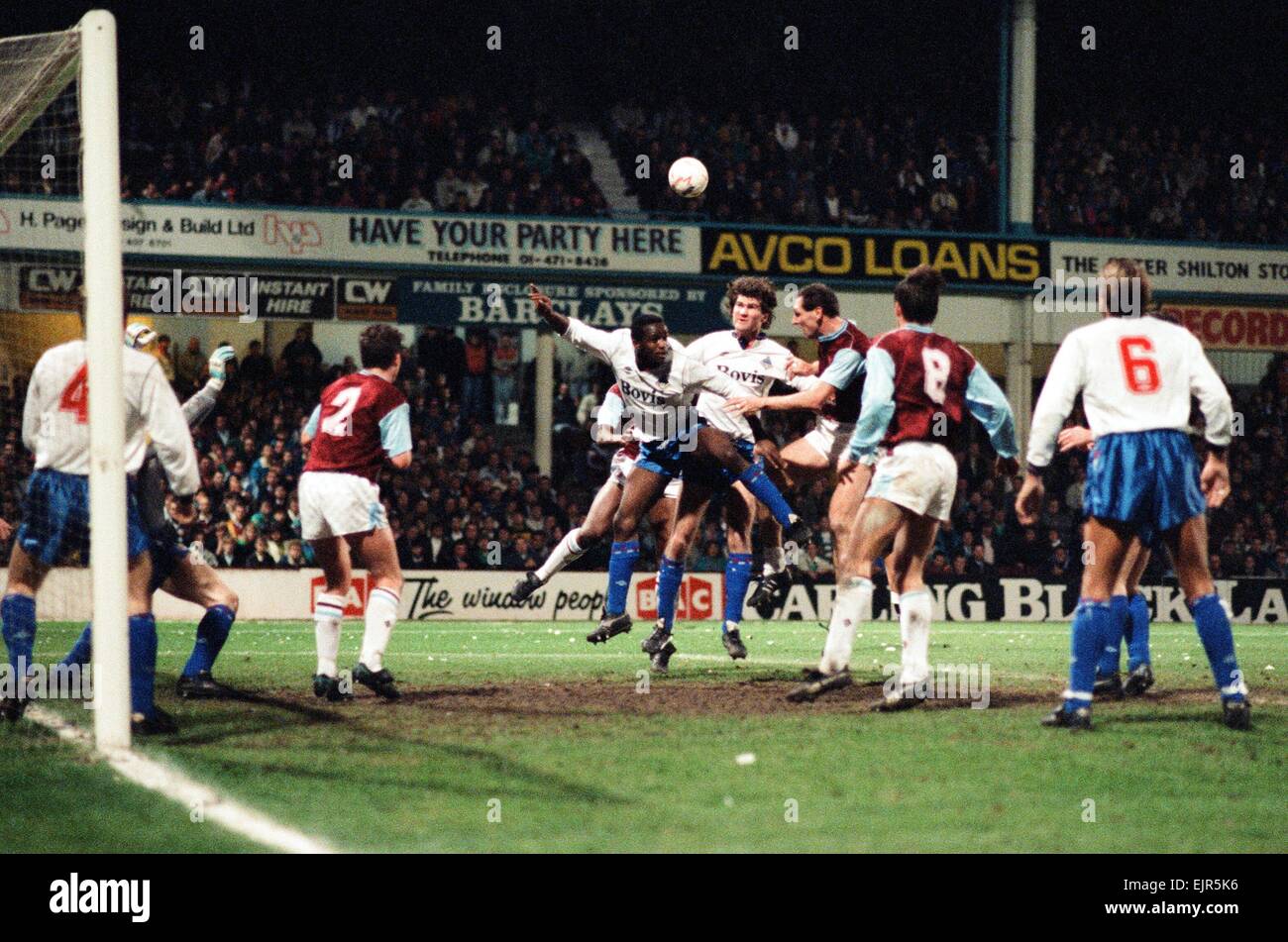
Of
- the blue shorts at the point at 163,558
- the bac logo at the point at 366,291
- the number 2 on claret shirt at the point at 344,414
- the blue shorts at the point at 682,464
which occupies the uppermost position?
the bac logo at the point at 366,291

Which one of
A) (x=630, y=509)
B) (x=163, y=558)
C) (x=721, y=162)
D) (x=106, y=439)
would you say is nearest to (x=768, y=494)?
(x=630, y=509)

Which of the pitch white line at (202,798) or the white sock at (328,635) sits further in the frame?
the white sock at (328,635)

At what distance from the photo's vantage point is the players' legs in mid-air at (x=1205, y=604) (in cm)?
809

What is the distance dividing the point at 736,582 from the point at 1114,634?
3.47 meters

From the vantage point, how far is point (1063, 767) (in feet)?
23.0

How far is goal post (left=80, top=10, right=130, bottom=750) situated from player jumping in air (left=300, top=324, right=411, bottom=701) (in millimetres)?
2115

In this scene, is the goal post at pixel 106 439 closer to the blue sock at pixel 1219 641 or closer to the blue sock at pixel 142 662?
the blue sock at pixel 142 662

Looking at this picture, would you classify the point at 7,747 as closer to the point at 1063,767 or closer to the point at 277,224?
the point at 1063,767

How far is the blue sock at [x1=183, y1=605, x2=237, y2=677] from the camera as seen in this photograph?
941cm

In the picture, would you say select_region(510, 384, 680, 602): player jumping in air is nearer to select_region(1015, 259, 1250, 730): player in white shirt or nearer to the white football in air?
the white football in air

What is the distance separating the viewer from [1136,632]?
32.7 feet

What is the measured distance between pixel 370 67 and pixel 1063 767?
26.2 metres

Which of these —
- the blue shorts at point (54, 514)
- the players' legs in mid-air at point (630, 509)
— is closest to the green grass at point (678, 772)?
the players' legs in mid-air at point (630, 509)

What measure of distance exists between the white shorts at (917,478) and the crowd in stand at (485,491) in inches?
517
